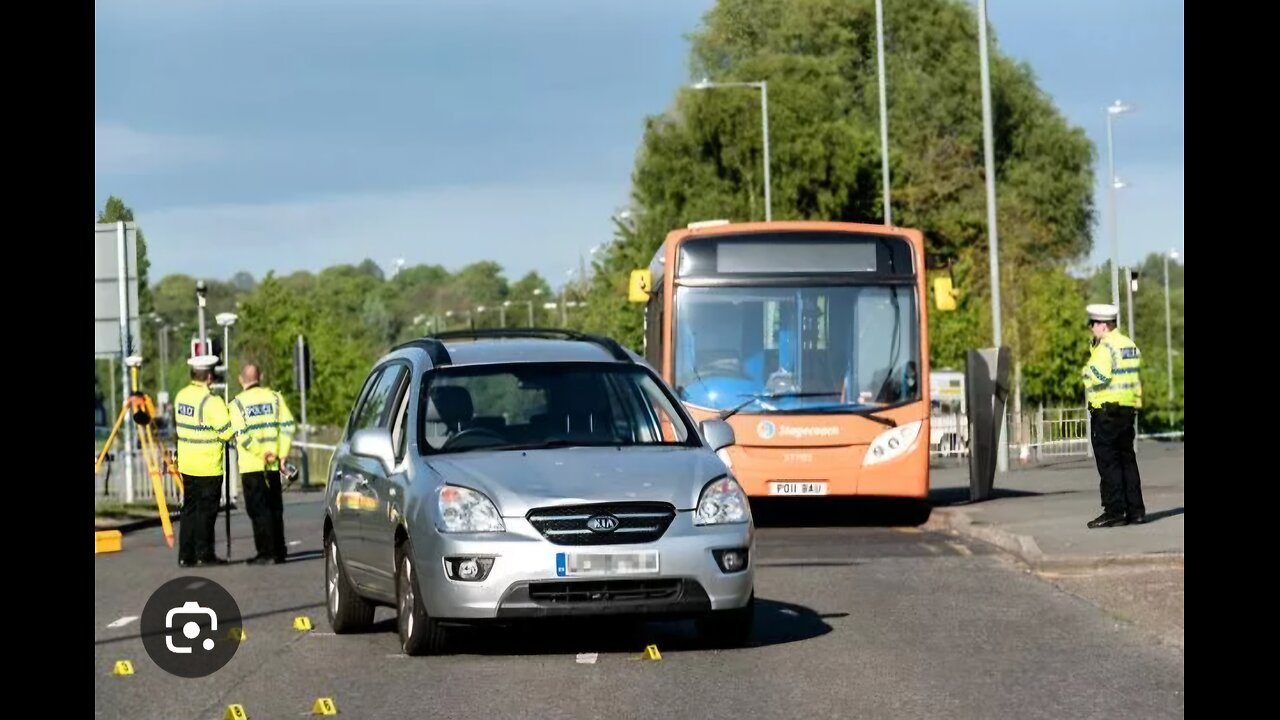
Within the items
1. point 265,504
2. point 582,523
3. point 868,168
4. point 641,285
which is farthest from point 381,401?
point 868,168

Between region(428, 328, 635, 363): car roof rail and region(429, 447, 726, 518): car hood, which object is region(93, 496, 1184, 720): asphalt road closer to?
region(429, 447, 726, 518): car hood

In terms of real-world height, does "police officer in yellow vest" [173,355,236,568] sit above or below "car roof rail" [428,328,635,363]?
below

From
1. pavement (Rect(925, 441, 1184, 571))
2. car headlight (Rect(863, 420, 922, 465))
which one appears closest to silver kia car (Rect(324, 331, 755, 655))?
pavement (Rect(925, 441, 1184, 571))

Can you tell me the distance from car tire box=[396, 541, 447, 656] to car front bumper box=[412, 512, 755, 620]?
155 mm

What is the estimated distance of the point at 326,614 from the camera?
15.1 m

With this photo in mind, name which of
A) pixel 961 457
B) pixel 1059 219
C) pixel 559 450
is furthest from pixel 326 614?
pixel 1059 219

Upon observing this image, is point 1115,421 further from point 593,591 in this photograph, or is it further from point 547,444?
point 593,591

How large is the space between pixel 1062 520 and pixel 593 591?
1021 centimetres

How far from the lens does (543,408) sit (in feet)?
41.4

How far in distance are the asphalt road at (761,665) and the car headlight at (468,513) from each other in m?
0.71

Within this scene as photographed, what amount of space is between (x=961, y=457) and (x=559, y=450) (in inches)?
1384

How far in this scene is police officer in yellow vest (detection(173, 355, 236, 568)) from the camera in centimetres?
1981

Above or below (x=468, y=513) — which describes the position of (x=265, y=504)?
below

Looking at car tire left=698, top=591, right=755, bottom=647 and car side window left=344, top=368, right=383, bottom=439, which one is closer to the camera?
car tire left=698, top=591, right=755, bottom=647
